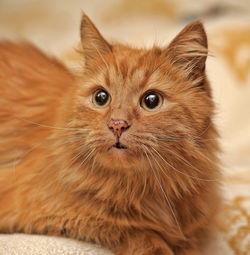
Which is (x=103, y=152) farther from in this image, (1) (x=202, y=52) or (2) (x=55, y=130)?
(1) (x=202, y=52)

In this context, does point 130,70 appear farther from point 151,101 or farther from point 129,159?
point 129,159

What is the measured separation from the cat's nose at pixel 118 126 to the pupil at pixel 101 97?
198 millimetres

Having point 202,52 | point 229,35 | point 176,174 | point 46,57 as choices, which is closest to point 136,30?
point 229,35

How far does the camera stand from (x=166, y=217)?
144 cm

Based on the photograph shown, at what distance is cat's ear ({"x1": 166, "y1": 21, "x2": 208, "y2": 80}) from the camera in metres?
1.44

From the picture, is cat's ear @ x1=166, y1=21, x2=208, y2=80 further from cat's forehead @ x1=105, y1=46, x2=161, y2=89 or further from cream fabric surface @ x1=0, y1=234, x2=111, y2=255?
cream fabric surface @ x1=0, y1=234, x2=111, y2=255

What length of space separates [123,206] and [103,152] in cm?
25

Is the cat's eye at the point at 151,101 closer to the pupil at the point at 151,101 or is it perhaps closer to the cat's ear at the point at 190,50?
the pupil at the point at 151,101

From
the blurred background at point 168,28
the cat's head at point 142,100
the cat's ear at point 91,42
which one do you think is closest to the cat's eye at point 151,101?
the cat's head at point 142,100

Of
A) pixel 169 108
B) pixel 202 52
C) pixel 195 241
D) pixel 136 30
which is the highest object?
pixel 136 30

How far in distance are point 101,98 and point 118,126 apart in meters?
0.23

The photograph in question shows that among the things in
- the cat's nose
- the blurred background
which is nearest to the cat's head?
the cat's nose

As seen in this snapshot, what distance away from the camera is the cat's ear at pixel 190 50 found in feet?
4.74

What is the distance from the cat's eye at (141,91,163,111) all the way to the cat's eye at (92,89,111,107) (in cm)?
14
